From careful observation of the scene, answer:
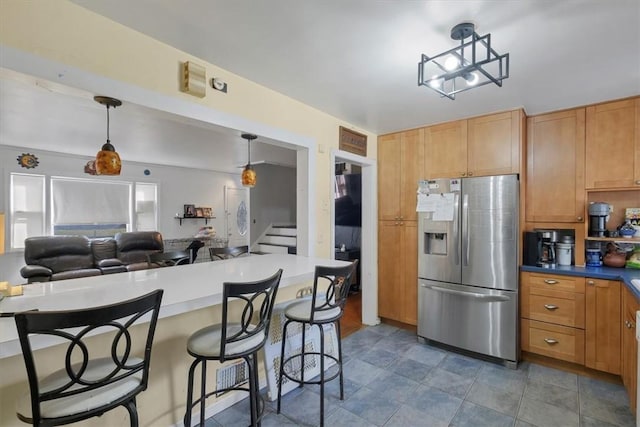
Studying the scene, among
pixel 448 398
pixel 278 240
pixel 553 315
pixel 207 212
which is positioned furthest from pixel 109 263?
pixel 553 315

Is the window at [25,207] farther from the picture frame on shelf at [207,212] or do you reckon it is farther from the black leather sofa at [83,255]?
the picture frame on shelf at [207,212]

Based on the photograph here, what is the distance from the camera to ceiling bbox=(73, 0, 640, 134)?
150cm

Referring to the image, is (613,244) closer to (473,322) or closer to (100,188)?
(473,322)

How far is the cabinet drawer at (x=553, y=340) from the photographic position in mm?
2584

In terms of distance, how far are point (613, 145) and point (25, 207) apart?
26.5ft

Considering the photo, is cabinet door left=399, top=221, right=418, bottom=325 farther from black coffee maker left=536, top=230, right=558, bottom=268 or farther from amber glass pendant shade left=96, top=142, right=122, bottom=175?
amber glass pendant shade left=96, top=142, right=122, bottom=175

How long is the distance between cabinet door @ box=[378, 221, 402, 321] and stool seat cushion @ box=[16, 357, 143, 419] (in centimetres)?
290

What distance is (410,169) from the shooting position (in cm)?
355

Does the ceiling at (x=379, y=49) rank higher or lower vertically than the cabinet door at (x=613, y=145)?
higher

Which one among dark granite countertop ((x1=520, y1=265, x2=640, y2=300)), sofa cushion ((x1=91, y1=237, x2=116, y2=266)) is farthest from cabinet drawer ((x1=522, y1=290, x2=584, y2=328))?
sofa cushion ((x1=91, y1=237, x2=116, y2=266))

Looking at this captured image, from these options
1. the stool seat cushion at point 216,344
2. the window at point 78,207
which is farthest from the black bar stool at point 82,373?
the window at point 78,207

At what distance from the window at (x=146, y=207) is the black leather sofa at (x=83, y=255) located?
775mm

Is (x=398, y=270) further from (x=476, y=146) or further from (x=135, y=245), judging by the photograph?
(x=135, y=245)

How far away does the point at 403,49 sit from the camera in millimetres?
1858
